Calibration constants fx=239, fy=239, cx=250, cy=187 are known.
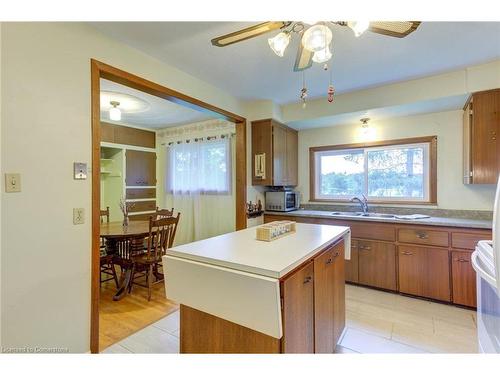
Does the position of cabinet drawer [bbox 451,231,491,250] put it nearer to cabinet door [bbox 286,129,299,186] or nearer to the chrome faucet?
the chrome faucet

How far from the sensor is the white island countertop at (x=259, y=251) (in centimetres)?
109

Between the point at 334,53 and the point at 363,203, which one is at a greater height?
the point at 334,53

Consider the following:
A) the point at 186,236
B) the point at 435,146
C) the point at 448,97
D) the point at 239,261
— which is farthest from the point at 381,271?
the point at 186,236

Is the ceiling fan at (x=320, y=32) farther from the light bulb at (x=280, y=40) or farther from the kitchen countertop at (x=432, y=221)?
the kitchen countertop at (x=432, y=221)

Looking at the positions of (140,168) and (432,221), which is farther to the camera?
(140,168)

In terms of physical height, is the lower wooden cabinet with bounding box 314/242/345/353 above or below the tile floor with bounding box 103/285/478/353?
above

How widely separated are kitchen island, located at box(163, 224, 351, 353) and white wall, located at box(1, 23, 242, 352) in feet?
2.63

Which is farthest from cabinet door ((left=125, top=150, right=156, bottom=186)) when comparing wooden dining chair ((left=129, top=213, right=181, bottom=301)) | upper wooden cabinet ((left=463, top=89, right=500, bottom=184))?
upper wooden cabinet ((left=463, top=89, right=500, bottom=184))

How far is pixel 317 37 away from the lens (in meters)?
1.25

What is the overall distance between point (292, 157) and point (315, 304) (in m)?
2.76

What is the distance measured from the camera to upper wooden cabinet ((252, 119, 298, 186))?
333 cm

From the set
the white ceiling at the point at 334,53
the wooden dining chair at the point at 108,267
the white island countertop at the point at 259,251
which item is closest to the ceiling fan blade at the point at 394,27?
the white ceiling at the point at 334,53

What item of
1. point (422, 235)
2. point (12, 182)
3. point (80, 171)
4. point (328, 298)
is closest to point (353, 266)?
point (422, 235)

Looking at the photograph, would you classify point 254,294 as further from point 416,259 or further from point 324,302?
point 416,259
